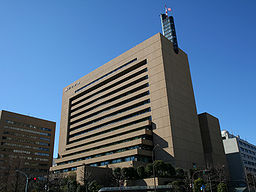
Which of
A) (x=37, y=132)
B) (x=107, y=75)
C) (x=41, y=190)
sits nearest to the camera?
(x=41, y=190)

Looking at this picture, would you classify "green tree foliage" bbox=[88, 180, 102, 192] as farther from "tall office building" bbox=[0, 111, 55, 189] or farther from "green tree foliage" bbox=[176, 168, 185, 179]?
"tall office building" bbox=[0, 111, 55, 189]

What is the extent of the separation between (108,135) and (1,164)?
56.9 meters

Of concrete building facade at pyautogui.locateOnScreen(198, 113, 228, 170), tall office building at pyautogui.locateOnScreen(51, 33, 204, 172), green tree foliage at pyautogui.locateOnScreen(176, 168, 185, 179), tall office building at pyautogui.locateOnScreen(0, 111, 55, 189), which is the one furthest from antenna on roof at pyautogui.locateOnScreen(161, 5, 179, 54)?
tall office building at pyautogui.locateOnScreen(0, 111, 55, 189)

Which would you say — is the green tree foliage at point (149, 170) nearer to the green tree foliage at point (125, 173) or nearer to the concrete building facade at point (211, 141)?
the green tree foliage at point (125, 173)

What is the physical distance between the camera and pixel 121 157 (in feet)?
253

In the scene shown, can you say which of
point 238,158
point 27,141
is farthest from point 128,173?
point 27,141

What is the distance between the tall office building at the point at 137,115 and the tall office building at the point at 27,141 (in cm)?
2317

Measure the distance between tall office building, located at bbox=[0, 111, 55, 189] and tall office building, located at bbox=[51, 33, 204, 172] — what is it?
76.0ft

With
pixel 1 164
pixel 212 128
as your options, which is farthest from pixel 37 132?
pixel 212 128

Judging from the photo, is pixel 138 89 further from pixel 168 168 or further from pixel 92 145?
pixel 168 168

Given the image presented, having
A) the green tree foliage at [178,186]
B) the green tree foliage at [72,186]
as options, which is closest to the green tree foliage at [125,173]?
the green tree foliage at [72,186]

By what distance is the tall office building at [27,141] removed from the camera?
4558 inches

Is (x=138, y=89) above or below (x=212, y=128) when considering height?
above

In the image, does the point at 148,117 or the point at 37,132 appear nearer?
the point at 148,117
